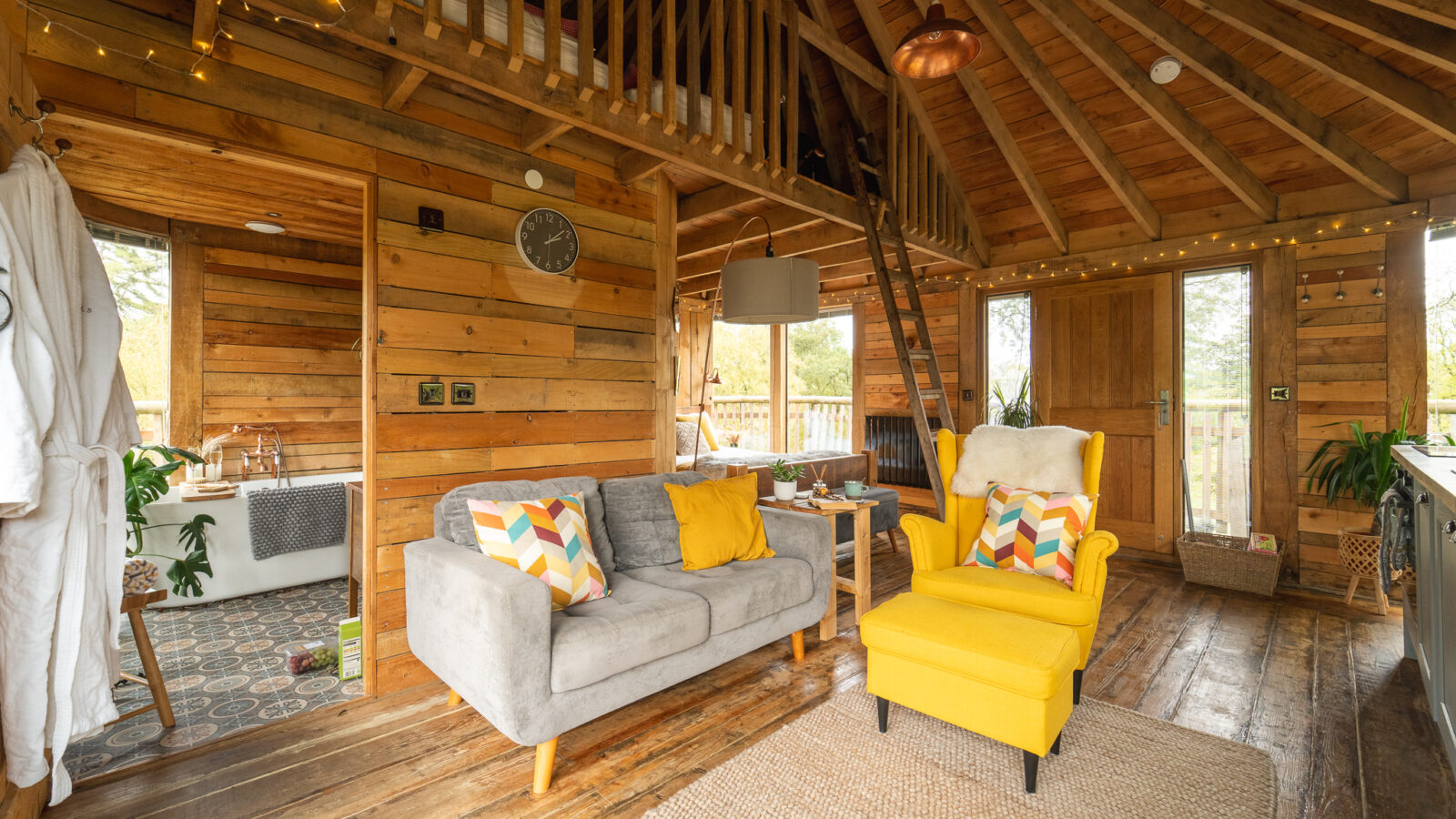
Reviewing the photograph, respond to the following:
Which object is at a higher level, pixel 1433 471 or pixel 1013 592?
pixel 1433 471

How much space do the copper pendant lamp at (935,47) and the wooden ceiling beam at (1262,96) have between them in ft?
3.37

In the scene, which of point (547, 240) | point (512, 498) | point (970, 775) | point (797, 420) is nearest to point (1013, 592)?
→ point (970, 775)

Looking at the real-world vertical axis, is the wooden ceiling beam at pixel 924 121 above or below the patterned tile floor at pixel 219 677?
above

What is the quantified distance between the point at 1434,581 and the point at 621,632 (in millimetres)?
2651

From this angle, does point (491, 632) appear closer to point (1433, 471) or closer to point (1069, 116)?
point (1433, 471)

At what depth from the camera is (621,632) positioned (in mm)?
2066

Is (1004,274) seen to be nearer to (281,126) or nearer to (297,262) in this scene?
(281,126)

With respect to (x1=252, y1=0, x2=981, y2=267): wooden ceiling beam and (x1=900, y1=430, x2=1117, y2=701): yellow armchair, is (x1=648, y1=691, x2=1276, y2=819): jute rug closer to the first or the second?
(x1=900, y1=430, x2=1117, y2=701): yellow armchair

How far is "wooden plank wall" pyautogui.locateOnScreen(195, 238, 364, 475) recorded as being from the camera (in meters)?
4.57

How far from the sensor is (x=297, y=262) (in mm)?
4883

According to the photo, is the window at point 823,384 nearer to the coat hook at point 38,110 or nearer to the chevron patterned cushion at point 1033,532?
the chevron patterned cushion at point 1033,532

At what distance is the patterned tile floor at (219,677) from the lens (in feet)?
7.09

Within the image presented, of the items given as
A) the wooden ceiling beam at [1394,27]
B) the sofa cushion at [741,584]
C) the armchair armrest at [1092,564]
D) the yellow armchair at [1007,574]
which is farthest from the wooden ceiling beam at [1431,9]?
the sofa cushion at [741,584]

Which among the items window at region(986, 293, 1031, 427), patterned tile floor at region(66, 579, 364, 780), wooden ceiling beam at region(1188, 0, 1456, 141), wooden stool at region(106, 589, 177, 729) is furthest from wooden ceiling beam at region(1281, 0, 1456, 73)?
wooden stool at region(106, 589, 177, 729)
